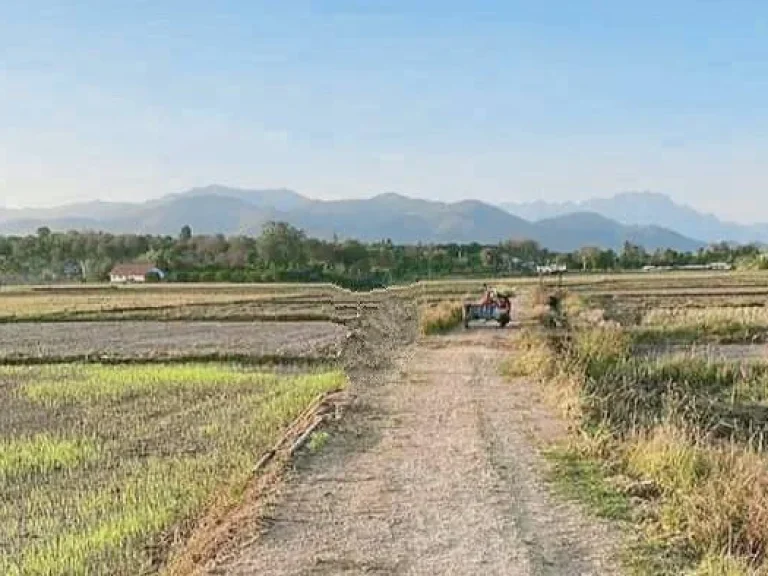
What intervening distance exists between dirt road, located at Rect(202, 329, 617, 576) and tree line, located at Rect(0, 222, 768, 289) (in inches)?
2562

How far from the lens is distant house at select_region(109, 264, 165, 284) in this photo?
93250 millimetres

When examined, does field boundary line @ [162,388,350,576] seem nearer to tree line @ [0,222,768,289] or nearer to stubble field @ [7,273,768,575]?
stubble field @ [7,273,768,575]

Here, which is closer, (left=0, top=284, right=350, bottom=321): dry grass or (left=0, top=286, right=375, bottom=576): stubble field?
(left=0, top=286, right=375, bottom=576): stubble field

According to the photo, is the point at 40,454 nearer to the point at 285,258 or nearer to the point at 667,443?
the point at 667,443

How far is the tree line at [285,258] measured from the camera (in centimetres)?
8816

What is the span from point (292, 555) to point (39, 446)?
21.8 ft

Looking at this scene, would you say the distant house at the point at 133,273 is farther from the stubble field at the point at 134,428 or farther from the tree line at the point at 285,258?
the stubble field at the point at 134,428

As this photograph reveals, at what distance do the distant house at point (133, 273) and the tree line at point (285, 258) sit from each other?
1645mm

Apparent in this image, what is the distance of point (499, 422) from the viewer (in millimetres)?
12289

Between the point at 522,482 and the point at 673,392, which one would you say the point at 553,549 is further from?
the point at 673,392

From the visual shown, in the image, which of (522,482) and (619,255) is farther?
(619,255)

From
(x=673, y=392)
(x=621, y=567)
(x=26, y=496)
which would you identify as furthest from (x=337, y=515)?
(x=673, y=392)

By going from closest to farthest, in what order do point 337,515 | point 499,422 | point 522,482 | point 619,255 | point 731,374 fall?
1. point 337,515
2. point 522,482
3. point 499,422
4. point 731,374
5. point 619,255

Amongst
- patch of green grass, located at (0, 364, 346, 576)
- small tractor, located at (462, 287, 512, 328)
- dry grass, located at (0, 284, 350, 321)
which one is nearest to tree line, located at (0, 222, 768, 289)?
dry grass, located at (0, 284, 350, 321)
